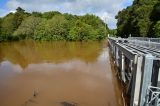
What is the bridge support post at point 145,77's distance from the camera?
15.9 ft

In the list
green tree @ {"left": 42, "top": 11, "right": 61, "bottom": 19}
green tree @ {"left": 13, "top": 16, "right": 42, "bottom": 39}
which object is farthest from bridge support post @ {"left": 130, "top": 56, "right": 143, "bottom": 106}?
green tree @ {"left": 42, "top": 11, "right": 61, "bottom": 19}

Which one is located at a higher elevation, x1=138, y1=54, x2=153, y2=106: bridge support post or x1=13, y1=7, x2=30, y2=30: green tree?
x1=13, y1=7, x2=30, y2=30: green tree

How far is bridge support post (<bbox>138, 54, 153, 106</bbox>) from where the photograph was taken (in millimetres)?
4855

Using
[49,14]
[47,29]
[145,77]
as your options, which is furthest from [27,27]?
[145,77]

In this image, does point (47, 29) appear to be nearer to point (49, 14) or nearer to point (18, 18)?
point (18, 18)

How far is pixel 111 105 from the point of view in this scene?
1014 cm

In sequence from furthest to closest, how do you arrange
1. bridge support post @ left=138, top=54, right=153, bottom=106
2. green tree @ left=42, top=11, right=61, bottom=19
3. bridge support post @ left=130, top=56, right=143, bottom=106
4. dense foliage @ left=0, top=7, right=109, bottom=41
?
green tree @ left=42, top=11, right=61, bottom=19, dense foliage @ left=0, top=7, right=109, bottom=41, bridge support post @ left=130, top=56, right=143, bottom=106, bridge support post @ left=138, top=54, right=153, bottom=106

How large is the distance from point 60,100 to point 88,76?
241 inches

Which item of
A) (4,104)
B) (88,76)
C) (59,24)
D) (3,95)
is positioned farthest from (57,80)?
(59,24)

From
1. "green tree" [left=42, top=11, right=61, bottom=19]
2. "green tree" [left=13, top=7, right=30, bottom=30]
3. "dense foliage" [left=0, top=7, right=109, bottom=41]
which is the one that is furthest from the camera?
"green tree" [left=42, top=11, right=61, bottom=19]

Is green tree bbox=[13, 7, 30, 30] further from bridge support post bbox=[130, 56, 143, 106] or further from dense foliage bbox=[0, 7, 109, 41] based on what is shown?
bridge support post bbox=[130, 56, 143, 106]

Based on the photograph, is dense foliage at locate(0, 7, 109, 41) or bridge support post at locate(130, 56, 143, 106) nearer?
bridge support post at locate(130, 56, 143, 106)

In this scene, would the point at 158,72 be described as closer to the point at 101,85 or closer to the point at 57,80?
the point at 101,85

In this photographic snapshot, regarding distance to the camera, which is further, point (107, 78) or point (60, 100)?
point (107, 78)
